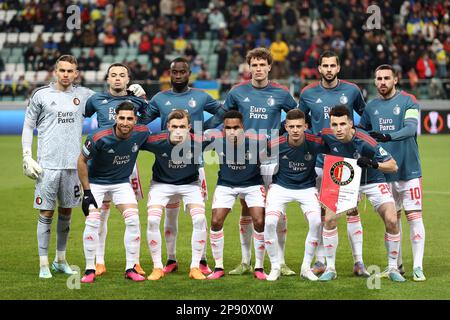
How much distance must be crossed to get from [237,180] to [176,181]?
666 millimetres

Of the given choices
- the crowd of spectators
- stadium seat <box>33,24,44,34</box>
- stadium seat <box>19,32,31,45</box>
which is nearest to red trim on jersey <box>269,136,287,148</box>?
the crowd of spectators

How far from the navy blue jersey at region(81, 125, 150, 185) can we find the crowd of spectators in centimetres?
1686

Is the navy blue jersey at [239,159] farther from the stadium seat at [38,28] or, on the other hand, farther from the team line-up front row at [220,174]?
the stadium seat at [38,28]

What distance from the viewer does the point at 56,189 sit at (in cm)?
1010

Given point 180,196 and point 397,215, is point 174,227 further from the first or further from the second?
point 397,215

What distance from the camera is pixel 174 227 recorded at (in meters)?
10.5

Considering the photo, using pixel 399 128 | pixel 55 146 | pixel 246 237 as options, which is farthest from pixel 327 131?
pixel 55 146

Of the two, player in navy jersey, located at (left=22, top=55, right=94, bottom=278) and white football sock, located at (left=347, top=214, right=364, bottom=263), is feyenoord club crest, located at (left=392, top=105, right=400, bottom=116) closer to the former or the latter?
white football sock, located at (left=347, top=214, right=364, bottom=263)

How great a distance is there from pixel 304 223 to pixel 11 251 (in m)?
4.50

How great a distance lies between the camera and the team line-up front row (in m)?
9.69

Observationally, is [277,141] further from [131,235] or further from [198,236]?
[131,235]

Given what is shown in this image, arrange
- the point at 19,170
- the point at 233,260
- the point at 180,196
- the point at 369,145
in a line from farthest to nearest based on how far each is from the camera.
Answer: the point at 19,170 < the point at 233,260 < the point at 180,196 < the point at 369,145

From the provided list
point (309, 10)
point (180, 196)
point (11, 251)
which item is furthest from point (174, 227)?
point (309, 10)

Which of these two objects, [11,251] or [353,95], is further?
[11,251]
